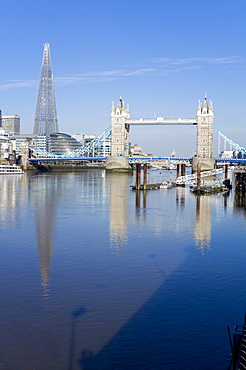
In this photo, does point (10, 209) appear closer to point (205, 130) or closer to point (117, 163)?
point (117, 163)

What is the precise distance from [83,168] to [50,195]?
9857 cm

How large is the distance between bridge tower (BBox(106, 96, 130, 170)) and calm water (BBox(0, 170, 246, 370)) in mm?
85923

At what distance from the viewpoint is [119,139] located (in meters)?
121

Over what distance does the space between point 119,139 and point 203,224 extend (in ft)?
300

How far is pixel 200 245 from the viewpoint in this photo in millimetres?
23656

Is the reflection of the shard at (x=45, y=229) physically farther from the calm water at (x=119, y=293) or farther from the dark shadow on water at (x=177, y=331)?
the dark shadow on water at (x=177, y=331)

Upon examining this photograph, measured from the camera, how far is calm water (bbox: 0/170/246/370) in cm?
1147

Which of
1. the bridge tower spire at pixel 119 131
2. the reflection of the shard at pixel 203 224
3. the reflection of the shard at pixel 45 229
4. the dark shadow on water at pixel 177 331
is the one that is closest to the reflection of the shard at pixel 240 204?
the reflection of the shard at pixel 203 224

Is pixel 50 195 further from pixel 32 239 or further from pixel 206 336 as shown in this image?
pixel 206 336

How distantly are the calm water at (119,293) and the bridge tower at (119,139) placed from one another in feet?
282

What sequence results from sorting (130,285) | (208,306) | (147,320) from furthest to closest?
(130,285), (208,306), (147,320)

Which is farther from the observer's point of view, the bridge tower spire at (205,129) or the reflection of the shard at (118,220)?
the bridge tower spire at (205,129)

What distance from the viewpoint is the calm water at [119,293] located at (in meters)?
11.5

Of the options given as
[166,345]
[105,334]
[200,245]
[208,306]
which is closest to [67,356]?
[105,334]
